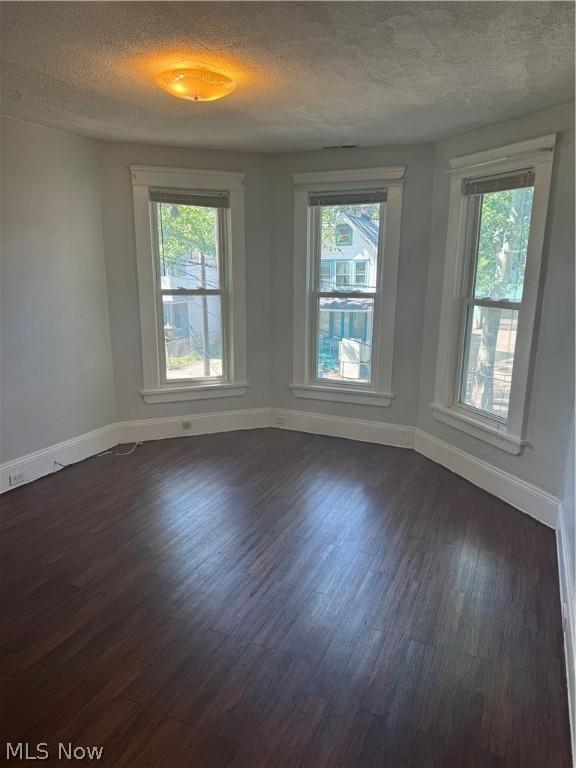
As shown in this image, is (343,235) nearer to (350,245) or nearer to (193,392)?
(350,245)

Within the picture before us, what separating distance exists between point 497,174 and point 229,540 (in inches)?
119

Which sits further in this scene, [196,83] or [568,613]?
[196,83]

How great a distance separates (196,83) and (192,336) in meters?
2.52

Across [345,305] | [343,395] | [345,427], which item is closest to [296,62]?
Answer: [345,305]

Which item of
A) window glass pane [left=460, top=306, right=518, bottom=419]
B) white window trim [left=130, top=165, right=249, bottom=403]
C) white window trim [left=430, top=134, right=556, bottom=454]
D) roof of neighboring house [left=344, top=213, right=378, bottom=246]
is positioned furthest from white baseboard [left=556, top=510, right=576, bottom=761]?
white window trim [left=130, top=165, right=249, bottom=403]

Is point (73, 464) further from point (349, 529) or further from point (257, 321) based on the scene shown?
point (349, 529)

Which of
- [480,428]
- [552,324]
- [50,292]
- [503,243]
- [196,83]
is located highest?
[196,83]

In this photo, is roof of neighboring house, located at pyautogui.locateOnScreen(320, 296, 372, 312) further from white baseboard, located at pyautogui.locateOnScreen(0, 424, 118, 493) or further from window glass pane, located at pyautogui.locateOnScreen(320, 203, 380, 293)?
white baseboard, located at pyautogui.locateOnScreen(0, 424, 118, 493)

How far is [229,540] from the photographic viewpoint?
2.93 metres

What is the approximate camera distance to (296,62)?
89.8 inches

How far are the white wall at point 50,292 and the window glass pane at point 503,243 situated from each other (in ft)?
10.2

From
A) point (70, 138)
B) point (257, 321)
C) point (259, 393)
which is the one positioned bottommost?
point (259, 393)

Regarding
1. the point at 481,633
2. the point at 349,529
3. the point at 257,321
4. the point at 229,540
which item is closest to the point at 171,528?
the point at 229,540

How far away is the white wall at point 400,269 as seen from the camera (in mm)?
4047
